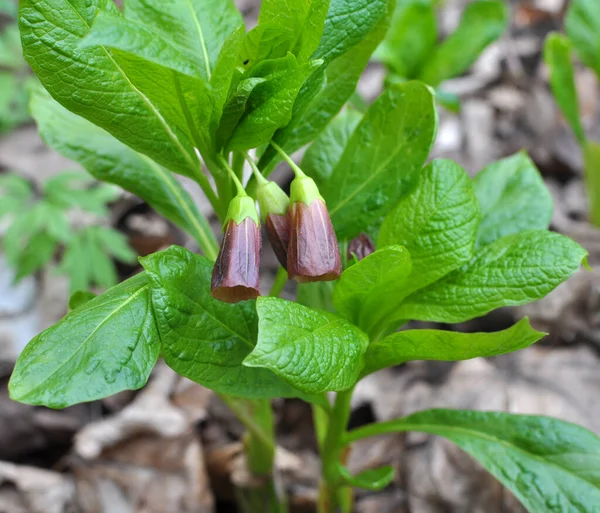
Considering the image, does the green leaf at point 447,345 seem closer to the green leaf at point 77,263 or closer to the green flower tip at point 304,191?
the green flower tip at point 304,191

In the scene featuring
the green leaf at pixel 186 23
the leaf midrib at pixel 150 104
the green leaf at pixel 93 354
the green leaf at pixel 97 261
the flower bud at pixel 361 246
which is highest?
the green leaf at pixel 186 23

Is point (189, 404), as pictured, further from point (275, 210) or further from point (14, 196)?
point (275, 210)

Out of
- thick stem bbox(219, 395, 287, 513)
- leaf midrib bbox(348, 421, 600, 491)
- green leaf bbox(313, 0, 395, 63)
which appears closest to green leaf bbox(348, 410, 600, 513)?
leaf midrib bbox(348, 421, 600, 491)

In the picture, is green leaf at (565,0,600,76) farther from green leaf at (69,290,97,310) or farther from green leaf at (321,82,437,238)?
green leaf at (69,290,97,310)

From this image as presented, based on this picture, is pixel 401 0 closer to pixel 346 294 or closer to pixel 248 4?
pixel 248 4

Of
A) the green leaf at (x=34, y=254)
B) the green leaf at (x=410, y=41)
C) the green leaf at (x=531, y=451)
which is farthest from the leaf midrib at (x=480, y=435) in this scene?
the green leaf at (x=410, y=41)

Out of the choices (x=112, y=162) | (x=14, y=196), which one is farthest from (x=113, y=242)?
(x=112, y=162)
